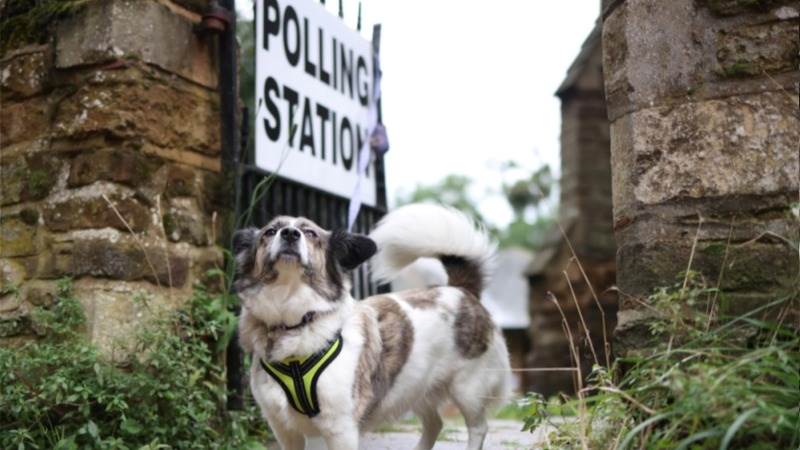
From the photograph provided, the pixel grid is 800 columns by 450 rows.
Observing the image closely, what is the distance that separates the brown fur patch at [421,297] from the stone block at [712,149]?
141cm

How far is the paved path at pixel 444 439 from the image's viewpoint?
5207 millimetres

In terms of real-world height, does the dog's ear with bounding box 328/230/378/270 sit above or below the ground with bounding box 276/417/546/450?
above

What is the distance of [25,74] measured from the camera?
4.91 meters

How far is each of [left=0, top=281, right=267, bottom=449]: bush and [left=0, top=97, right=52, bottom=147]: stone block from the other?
36.8 inches

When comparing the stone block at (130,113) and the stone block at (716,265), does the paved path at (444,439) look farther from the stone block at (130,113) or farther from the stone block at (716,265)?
the stone block at (130,113)

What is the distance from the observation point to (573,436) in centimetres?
344

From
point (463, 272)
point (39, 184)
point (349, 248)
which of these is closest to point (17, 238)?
point (39, 184)

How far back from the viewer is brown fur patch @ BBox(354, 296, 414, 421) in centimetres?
396

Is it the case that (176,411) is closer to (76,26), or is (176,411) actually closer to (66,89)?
(66,89)

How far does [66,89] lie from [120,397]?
171 centimetres

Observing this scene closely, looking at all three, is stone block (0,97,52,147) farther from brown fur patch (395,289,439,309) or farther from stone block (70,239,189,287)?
brown fur patch (395,289,439,309)

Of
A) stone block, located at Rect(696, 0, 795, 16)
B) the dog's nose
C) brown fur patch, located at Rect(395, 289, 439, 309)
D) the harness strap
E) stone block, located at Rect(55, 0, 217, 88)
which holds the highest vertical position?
stone block, located at Rect(55, 0, 217, 88)

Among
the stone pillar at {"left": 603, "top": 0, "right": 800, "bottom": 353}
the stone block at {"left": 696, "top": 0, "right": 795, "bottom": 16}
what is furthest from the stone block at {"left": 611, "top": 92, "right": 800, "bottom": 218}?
A: the stone block at {"left": 696, "top": 0, "right": 795, "bottom": 16}

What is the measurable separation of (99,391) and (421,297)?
1687 millimetres
